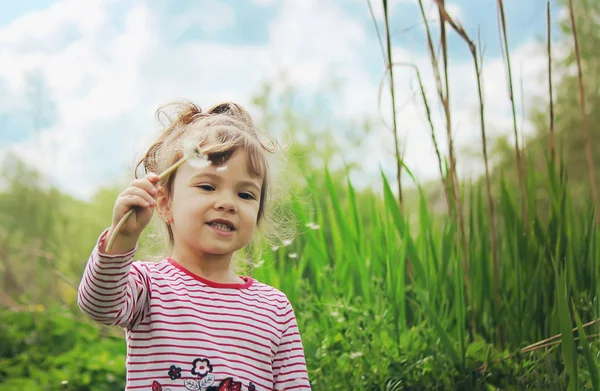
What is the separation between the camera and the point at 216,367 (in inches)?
59.3

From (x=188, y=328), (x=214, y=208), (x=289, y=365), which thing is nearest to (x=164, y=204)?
(x=214, y=208)

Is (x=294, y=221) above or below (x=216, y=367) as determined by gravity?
above

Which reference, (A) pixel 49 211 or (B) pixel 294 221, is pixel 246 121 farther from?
(A) pixel 49 211

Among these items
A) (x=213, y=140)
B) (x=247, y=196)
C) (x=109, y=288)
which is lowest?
(x=109, y=288)

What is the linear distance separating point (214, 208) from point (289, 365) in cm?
44

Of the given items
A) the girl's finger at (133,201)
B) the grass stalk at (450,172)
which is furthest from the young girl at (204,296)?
the grass stalk at (450,172)

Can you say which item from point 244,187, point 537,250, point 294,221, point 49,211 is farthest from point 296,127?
point 244,187

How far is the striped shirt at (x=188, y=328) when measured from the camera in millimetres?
1414

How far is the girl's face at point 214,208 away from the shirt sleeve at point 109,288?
17 centimetres

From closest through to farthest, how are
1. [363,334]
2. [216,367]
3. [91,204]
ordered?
1. [216,367]
2. [363,334]
3. [91,204]

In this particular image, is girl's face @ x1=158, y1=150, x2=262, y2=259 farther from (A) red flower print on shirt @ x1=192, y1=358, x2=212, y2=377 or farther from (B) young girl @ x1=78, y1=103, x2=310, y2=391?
(A) red flower print on shirt @ x1=192, y1=358, x2=212, y2=377

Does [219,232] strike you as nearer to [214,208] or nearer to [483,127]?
[214,208]

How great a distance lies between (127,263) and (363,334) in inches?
38.2

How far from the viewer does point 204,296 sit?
5.16 ft
